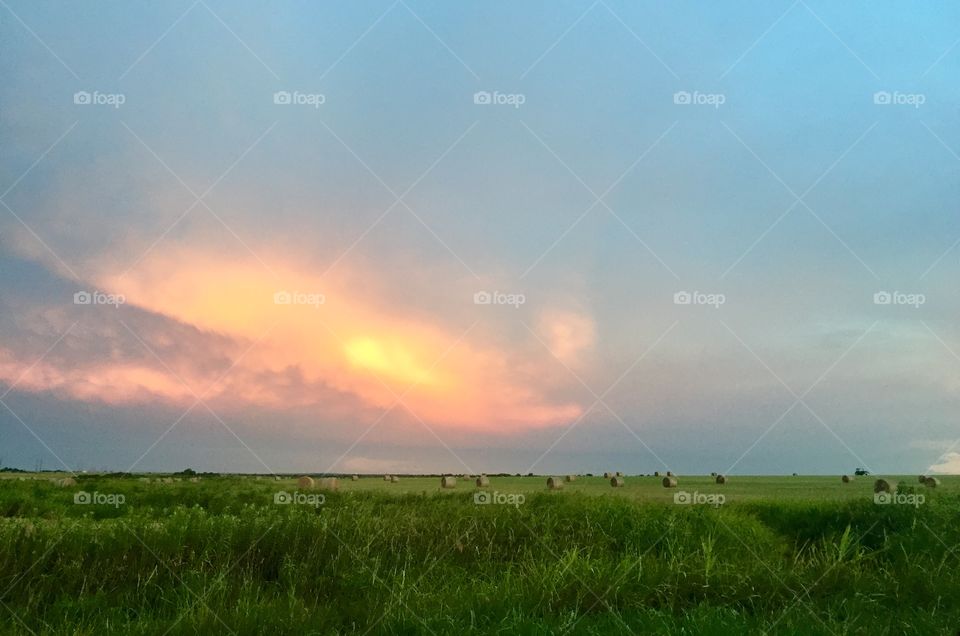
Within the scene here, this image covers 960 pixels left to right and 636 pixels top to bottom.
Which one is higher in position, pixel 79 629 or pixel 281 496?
pixel 281 496

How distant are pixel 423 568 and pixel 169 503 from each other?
1844cm

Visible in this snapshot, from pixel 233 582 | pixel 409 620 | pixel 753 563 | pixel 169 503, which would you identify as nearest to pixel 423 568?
pixel 233 582

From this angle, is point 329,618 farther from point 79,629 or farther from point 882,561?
point 882,561

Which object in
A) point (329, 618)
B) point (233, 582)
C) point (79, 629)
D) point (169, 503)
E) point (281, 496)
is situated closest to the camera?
point (79, 629)

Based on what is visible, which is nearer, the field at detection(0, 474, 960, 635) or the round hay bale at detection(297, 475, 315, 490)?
the field at detection(0, 474, 960, 635)

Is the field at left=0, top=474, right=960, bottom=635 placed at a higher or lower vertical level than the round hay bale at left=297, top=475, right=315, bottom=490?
lower

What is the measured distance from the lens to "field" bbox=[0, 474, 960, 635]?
8.41 metres

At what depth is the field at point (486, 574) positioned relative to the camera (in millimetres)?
8406

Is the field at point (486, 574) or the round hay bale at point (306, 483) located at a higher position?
the round hay bale at point (306, 483)

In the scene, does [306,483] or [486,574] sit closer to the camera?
[486,574]

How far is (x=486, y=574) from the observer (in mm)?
11719

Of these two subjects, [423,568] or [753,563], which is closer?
[753,563]

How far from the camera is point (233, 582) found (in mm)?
11461

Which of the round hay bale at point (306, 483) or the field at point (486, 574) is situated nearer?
the field at point (486, 574)
